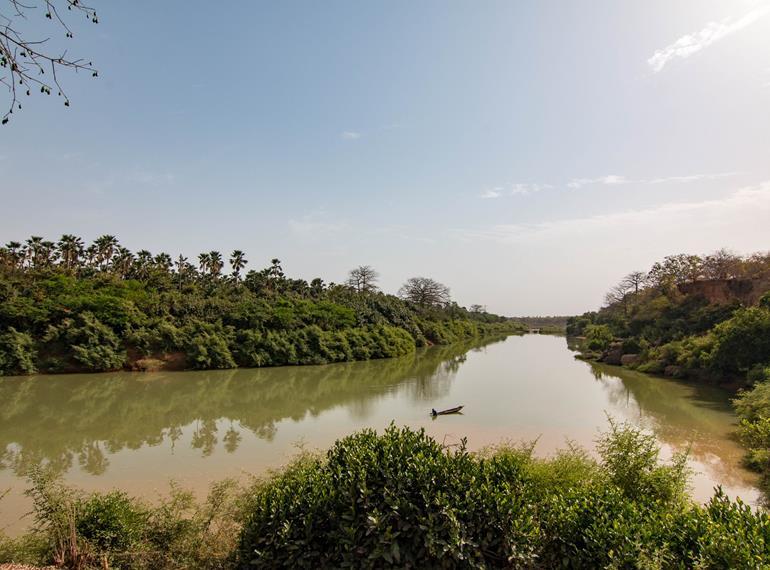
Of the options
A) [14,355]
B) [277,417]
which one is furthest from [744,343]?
[14,355]

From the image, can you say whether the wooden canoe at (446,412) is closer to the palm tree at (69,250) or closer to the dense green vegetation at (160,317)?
the dense green vegetation at (160,317)

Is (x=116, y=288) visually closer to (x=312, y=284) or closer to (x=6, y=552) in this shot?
(x=312, y=284)

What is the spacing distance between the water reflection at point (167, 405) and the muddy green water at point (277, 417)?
0.08 meters

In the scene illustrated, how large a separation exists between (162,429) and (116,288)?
19.5m

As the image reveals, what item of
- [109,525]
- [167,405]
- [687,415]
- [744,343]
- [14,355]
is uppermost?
[14,355]

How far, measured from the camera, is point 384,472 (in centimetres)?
464

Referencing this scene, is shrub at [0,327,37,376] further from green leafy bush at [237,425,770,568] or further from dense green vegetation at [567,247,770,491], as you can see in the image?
dense green vegetation at [567,247,770,491]

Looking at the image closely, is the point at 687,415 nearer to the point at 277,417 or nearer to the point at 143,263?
the point at 277,417

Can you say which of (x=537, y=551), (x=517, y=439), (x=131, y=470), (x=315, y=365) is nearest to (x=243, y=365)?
(x=315, y=365)

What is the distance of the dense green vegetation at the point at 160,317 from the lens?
2716 centimetres

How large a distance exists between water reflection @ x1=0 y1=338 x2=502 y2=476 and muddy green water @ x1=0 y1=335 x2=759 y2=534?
0.08m

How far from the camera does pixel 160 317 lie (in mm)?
30859

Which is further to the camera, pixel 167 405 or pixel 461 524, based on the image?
pixel 167 405

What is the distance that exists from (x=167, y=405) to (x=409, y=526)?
18.7 m
